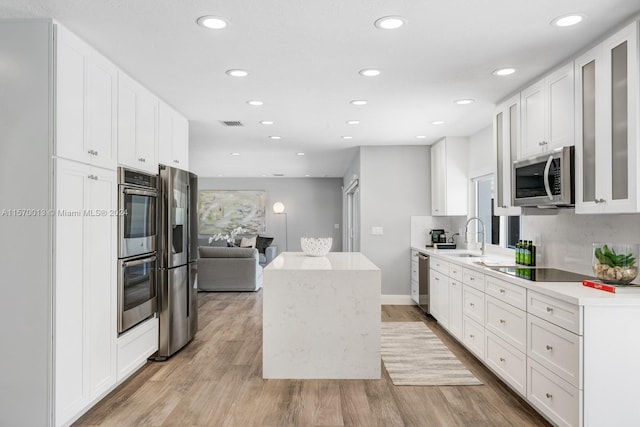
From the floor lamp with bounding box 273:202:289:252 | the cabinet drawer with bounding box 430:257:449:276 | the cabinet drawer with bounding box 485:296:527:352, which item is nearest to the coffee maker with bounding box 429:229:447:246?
the cabinet drawer with bounding box 430:257:449:276

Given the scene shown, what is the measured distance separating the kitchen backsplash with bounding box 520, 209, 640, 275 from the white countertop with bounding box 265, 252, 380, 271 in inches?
59.8

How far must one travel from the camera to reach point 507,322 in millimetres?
3250

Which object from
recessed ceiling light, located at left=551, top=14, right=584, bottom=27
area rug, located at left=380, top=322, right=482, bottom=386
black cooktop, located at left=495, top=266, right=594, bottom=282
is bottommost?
area rug, located at left=380, top=322, right=482, bottom=386

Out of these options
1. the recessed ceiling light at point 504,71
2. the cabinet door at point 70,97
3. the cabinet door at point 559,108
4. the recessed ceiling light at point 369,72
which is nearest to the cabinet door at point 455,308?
the cabinet door at point 559,108

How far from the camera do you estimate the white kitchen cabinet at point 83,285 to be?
2.54 meters

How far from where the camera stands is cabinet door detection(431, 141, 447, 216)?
6.05 metres

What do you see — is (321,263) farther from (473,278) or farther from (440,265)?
(440,265)

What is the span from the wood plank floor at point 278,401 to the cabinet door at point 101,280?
0.26 meters

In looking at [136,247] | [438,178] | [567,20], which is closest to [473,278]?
[567,20]

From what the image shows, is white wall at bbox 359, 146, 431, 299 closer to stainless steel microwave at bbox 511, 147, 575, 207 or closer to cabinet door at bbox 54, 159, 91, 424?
stainless steel microwave at bbox 511, 147, 575, 207

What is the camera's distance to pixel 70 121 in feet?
8.61

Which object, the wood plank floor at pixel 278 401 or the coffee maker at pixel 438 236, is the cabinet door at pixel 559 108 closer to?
the wood plank floor at pixel 278 401

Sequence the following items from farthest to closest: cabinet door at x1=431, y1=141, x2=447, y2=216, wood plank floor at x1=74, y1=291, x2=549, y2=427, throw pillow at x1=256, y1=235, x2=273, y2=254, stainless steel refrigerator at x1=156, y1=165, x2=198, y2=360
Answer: throw pillow at x1=256, y1=235, x2=273, y2=254 < cabinet door at x1=431, y1=141, x2=447, y2=216 < stainless steel refrigerator at x1=156, y1=165, x2=198, y2=360 < wood plank floor at x1=74, y1=291, x2=549, y2=427

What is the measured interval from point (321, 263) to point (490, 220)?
8.90 ft
